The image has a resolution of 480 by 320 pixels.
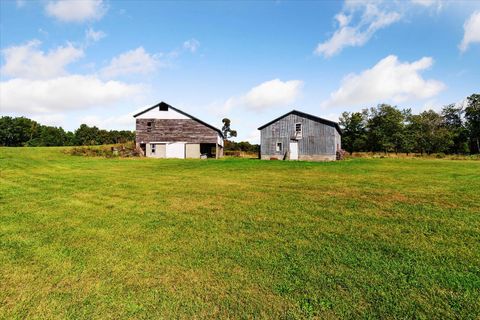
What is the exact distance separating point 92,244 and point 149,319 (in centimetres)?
298

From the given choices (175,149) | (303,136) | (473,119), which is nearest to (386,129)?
(473,119)

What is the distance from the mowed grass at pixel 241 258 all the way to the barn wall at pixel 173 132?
29718 millimetres

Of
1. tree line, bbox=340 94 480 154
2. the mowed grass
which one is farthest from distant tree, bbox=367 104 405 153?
the mowed grass

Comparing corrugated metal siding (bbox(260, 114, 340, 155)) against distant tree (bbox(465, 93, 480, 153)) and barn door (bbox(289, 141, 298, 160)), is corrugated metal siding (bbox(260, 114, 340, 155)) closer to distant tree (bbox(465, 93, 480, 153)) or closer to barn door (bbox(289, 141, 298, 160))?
barn door (bbox(289, 141, 298, 160))

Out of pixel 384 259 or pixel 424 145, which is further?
pixel 424 145

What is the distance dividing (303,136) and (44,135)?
370ft

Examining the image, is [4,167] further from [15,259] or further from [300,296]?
[300,296]

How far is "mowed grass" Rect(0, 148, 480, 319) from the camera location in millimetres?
3775

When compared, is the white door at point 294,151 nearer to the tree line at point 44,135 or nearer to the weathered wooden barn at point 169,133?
the weathered wooden barn at point 169,133

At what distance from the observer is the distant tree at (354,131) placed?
7125cm

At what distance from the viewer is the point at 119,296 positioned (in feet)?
13.1

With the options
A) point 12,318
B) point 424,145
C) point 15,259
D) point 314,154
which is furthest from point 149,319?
point 424,145

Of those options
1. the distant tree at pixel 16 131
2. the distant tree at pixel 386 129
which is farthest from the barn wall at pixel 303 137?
the distant tree at pixel 16 131

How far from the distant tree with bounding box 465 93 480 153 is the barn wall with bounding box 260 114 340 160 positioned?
54.7m
